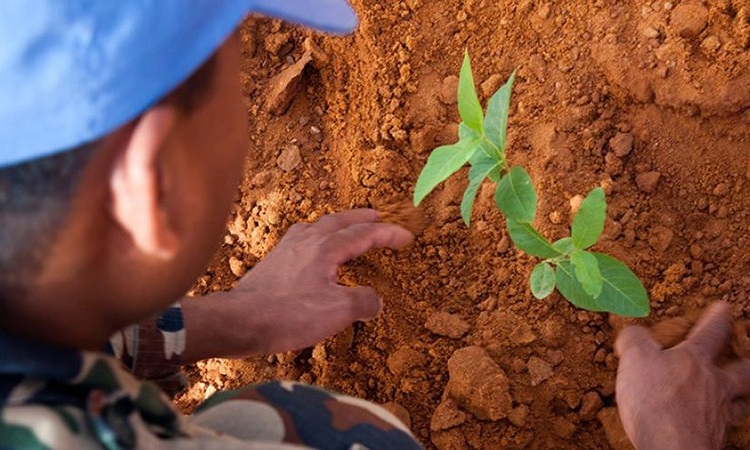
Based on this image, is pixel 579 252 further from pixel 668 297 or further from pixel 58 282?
pixel 58 282

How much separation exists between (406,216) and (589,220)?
1.97 ft

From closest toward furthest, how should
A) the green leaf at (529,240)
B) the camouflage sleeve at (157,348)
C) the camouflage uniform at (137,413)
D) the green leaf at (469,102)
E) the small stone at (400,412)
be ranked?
the camouflage uniform at (137,413) < the green leaf at (469,102) < the green leaf at (529,240) < the camouflage sleeve at (157,348) < the small stone at (400,412)

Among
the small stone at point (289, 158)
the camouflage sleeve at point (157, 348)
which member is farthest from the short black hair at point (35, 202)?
the small stone at point (289, 158)

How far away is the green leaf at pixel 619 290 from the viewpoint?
1407 mm

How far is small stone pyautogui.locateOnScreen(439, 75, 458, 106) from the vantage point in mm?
1949

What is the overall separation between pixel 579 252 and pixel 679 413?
1.21ft

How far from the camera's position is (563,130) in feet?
6.04

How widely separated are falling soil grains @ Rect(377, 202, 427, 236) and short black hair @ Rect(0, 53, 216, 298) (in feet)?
3.68

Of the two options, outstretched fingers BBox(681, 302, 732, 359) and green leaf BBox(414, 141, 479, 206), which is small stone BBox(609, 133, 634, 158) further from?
green leaf BBox(414, 141, 479, 206)

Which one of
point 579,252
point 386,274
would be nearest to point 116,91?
point 579,252

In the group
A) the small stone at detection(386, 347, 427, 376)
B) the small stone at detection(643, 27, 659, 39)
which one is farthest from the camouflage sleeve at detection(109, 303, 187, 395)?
the small stone at detection(643, 27, 659, 39)

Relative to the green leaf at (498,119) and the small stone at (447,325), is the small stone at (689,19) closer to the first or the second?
the green leaf at (498,119)

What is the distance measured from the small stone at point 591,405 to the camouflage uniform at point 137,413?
1.83 feet

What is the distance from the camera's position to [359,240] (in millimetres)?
1807
